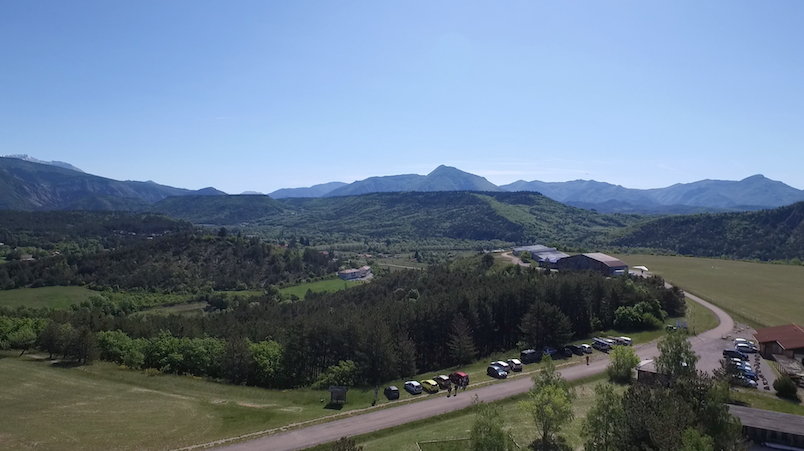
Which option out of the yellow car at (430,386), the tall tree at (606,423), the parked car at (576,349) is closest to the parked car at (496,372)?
the yellow car at (430,386)

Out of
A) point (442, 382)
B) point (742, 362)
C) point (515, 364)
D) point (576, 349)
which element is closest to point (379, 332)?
point (442, 382)

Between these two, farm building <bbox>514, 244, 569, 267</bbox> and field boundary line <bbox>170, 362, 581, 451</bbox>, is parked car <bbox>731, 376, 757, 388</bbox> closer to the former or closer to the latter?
field boundary line <bbox>170, 362, 581, 451</bbox>

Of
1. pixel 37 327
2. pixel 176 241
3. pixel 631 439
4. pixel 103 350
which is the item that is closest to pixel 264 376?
pixel 103 350

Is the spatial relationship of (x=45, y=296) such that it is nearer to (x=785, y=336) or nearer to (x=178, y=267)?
(x=178, y=267)

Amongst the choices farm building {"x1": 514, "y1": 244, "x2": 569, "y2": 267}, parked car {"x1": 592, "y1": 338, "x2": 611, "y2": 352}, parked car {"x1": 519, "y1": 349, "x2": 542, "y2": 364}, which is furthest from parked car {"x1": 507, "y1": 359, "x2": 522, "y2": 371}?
farm building {"x1": 514, "y1": 244, "x2": 569, "y2": 267}

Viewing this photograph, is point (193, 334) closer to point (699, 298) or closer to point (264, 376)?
point (264, 376)

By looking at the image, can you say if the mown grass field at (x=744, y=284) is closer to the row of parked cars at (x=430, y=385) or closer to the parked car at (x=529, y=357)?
the parked car at (x=529, y=357)
